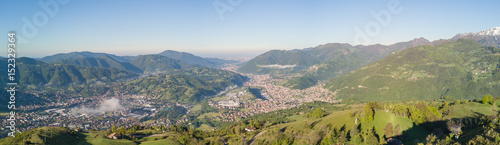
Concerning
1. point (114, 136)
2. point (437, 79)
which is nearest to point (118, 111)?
point (114, 136)

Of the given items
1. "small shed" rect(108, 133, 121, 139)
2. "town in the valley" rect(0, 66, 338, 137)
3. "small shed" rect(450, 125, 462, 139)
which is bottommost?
"town in the valley" rect(0, 66, 338, 137)

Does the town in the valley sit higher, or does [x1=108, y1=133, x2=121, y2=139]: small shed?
[x1=108, y1=133, x2=121, y2=139]: small shed

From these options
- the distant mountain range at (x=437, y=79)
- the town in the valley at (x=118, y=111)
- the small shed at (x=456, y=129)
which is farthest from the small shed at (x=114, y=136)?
the distant mountain range at (x=437, y=79)

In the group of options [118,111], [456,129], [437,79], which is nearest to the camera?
[456,129]

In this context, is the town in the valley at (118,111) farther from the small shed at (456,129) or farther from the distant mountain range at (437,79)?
the small shed at (456,129)

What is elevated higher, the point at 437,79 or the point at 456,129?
the point at 437,79

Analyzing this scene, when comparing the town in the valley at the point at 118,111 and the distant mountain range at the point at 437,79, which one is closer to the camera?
the town in the valley at the point at 118,111

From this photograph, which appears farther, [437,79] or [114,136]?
[437,79]

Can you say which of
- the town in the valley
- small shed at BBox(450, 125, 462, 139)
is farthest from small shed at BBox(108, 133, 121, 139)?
the town in the valley

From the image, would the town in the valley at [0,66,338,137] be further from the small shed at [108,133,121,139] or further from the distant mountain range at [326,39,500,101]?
the small shed at [108,133,121,139]

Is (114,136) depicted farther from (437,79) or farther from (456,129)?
(437,79)

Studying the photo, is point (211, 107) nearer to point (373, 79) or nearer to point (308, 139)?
point (308, 139)

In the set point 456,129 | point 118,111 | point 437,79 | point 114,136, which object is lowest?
point 118,111
